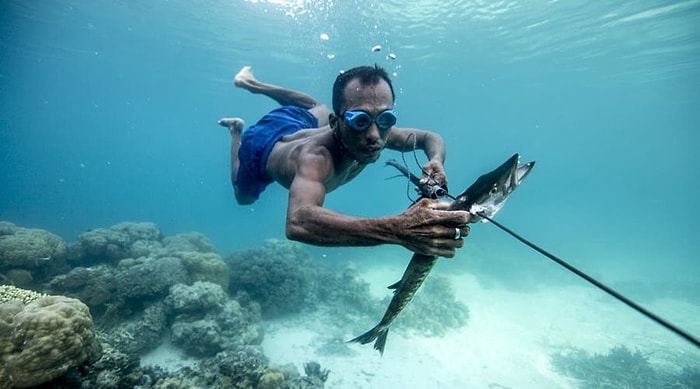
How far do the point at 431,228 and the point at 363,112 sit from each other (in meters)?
1.90

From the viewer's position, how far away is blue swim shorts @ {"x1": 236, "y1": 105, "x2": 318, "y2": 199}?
5602mm

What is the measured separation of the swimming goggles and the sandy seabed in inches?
280

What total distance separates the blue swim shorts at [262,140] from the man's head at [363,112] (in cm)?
198

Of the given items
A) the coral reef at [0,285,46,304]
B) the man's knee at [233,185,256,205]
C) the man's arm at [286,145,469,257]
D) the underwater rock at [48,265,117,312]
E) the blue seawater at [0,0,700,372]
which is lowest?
the underwater rock at [48,265,117,312]

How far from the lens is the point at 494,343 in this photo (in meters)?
11.7

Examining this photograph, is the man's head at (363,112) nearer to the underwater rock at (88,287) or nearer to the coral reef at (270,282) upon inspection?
the underwater rock at (88,287)

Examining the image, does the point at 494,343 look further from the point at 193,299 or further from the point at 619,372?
the point at 193,299

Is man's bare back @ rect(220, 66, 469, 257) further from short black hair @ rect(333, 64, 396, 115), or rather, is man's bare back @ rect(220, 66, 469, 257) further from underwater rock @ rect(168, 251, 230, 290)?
underwater rock @ rect(168, 251, 230, 290)

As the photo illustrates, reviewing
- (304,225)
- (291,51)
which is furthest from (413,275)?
(291,51)

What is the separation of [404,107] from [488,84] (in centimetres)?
1235

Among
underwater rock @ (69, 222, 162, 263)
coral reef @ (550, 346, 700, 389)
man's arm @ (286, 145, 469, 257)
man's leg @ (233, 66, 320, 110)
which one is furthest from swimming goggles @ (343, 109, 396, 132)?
coral reef @ (550, 346, 700, 389)

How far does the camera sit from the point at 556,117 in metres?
62.4

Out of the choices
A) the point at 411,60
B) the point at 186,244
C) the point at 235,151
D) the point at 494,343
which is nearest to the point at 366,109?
the point at 235,151

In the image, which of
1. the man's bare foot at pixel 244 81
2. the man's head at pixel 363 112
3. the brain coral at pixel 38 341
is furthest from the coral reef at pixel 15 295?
the man's bare foot at pixel 244 81
